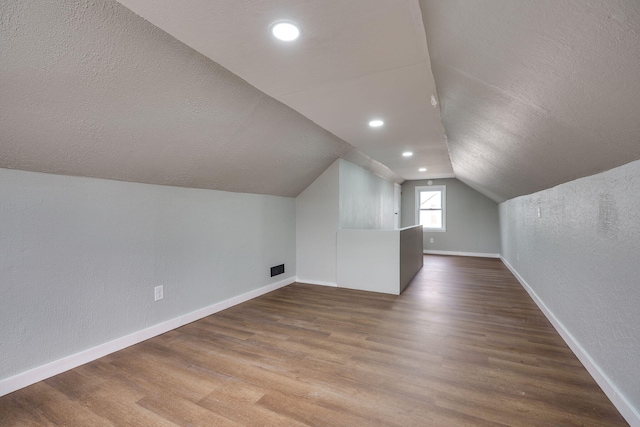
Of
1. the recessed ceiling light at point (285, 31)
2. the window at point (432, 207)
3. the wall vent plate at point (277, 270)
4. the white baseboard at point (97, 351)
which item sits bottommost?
the white baseboard at point (97, 351)

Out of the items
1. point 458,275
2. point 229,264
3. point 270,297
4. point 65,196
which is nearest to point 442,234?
point 458,275

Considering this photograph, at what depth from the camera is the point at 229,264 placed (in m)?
3.40

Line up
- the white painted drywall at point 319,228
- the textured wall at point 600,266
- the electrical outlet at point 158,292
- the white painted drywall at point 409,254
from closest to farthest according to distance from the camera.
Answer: the textured wall at point 600,266
the electrical outlet at point 158,292
the white painted drywall at point 409,254
the white painted drywall at point 319,228

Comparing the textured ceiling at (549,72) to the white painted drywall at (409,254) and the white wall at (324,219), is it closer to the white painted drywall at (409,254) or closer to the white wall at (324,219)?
the white painted drywall at (409,254)

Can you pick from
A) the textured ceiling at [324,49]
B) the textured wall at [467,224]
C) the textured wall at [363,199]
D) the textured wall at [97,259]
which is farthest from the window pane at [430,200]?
the textured wall at [97,259]

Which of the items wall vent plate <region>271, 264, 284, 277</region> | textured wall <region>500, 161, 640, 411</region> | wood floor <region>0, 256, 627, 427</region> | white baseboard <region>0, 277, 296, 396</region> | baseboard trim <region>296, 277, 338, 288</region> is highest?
textured wall <region>500, 161, 640, 411</region>

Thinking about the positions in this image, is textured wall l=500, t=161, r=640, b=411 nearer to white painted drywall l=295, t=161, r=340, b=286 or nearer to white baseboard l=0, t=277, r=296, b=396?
white painted drywall l=295, t=161, r=340, b=286

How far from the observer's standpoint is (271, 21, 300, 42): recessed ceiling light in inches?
51.5

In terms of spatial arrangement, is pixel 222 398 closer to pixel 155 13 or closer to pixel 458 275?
pixel 155 13

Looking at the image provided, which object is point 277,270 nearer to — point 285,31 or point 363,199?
point 363,199

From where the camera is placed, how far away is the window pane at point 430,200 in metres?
7.79

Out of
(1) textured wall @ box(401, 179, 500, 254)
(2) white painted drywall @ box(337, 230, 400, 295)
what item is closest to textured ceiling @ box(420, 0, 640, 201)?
(2) white painted drywall @ box(337, 230, 400, 295)

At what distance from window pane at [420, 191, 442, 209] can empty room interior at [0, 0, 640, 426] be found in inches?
178

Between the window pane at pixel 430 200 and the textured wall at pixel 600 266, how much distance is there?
4816 mm
